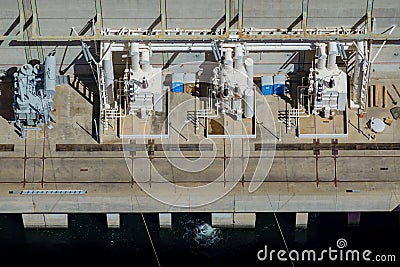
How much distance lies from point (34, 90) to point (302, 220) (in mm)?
29353

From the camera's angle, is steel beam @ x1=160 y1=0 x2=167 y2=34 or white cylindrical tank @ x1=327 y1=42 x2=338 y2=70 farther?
white cylindrical tank @ x1=327 y1=42 x2=338 y2=70

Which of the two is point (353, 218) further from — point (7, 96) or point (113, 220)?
point (7, 96)

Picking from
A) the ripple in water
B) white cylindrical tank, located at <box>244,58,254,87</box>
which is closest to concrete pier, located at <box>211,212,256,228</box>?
the ripple in water

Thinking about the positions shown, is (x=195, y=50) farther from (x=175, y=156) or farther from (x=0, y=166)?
(x=0, y=166)

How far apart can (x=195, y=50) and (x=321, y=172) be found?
1663cm

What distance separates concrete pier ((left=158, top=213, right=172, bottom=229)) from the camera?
9688 centimetres

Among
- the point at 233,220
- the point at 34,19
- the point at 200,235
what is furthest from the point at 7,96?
the point at 233,220

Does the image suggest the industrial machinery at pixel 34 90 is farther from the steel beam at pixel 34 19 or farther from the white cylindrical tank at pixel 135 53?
the white cylindrical tank at pixel 135 53

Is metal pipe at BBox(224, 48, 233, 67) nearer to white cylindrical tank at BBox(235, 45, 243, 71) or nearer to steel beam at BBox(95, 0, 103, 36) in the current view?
white cylindrical tank at BBox(235, 45, 243, 71)

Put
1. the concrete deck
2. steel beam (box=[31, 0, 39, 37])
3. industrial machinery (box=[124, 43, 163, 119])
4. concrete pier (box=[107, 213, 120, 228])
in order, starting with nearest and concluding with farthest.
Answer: steel beam (box=[31, 0, 39, 37]), the concrete deck, industrial machinery (box=[124, 43, 163, 119]), concrete pier (box=[107, 213, 120, 228])

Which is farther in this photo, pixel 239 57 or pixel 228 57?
pixel 228 57

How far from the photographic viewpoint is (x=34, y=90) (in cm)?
9175

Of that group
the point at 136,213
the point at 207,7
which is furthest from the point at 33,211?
the point at 207,7

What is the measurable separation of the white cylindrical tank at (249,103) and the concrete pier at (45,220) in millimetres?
21109
